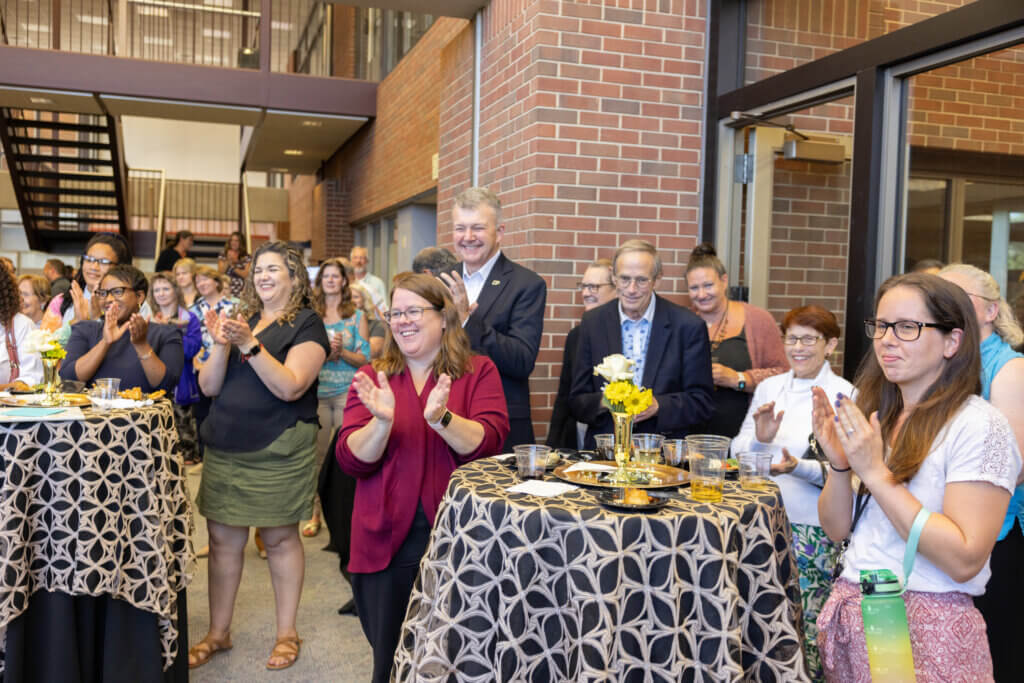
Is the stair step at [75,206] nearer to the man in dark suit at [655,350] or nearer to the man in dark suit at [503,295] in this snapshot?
the man in dark suit at [503,295]

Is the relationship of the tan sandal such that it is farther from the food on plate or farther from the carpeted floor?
the food on plate

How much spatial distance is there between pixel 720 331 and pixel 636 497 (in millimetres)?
2116

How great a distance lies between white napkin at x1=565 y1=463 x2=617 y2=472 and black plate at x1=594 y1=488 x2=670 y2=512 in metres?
0.24

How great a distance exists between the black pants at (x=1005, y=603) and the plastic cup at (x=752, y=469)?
1.09 metres

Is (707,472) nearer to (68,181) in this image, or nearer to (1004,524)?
(1004,524)

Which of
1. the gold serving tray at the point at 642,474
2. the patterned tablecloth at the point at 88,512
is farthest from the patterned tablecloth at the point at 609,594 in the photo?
the patterned tablecloth at the point at 88,512

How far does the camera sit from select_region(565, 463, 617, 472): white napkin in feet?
7.82

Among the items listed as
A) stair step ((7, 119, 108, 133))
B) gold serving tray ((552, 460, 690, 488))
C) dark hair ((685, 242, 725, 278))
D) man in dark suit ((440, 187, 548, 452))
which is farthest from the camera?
stair step ((7, 119, 108, 133))

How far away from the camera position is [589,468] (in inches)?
94.7

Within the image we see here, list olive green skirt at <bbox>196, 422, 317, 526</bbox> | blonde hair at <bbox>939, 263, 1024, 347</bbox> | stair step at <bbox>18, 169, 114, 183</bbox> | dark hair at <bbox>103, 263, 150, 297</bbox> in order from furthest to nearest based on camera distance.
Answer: stair step at <bbox>18, 169, 114, 183</bbox> < dark hair at <bbox>103, 263, 150, 297</bbox> < olive green skirt at <bbox>196, 422, 317, 526</bbox> < blonde hair at <bbox>939, 263, 1024, 347</bbox>

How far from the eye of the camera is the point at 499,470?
2.38 meters

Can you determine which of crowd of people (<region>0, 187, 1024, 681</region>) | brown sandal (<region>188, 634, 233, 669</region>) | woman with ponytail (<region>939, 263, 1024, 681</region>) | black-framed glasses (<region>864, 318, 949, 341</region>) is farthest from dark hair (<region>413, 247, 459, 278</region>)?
black-framed glasses (<region>864, 318, 949, 341</region>)

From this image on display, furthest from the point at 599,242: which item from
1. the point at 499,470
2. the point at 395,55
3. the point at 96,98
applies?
the point at 96,98

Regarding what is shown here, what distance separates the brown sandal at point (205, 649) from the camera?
139 inches
